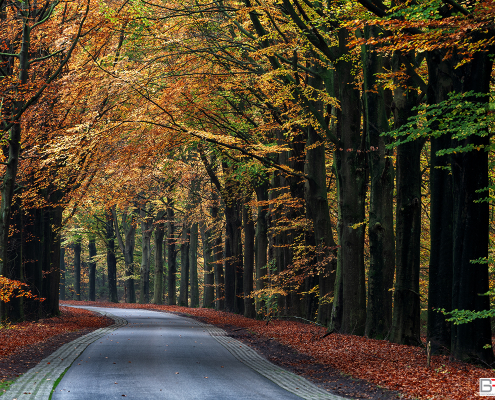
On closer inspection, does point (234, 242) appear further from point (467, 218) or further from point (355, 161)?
point (467, 218)

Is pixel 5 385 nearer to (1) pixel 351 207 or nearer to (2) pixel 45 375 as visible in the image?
(2) pixel 45 375

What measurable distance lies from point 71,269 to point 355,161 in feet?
198

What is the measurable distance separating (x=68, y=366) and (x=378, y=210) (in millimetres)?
9252

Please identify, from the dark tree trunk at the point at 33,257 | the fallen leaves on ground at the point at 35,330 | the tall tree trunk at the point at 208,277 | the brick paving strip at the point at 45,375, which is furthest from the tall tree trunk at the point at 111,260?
the brick paving strip at the point at 45,375

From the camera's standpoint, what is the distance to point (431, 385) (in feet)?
29.0

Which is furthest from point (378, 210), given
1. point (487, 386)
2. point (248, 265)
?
point (248, 265)

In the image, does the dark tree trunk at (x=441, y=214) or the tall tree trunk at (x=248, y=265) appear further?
the tall tree trunk at (x=248, y=265)

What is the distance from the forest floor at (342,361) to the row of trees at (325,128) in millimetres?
1109

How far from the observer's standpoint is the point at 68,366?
10727mm

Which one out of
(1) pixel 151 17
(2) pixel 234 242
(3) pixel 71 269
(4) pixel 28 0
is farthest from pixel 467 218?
(3) pixel 71 269

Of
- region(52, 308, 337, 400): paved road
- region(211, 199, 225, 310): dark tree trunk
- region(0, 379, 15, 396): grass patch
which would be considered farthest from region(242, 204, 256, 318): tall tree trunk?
region(0, 379, 15, 396): grass patch

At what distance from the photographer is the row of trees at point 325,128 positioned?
1078 centimetres

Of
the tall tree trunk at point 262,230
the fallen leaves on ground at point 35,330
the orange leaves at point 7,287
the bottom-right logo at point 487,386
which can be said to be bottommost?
the fallen leaves on ground at point 35,330

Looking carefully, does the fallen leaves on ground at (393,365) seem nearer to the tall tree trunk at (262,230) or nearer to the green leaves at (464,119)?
the green leaves at (464,119)
